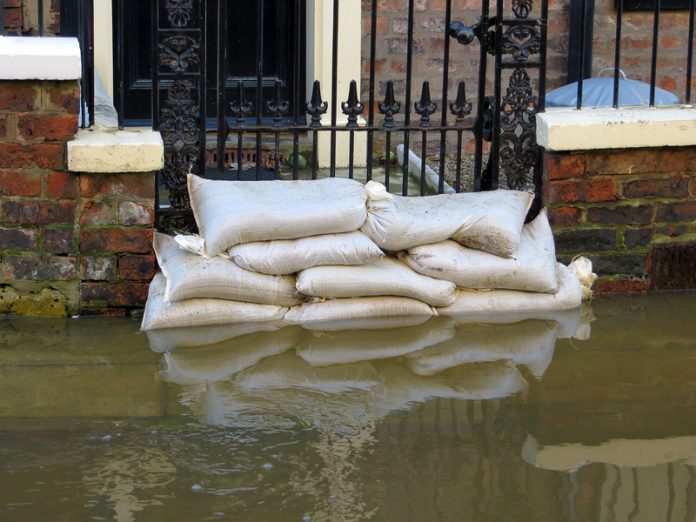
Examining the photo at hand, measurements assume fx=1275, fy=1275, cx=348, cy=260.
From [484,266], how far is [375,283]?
0.45 meters

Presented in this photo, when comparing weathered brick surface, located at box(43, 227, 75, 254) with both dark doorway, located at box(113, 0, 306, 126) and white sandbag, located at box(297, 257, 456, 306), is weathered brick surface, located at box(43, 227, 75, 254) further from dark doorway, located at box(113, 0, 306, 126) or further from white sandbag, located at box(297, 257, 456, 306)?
dark doorway, located at box(113, 0, 306, 126)

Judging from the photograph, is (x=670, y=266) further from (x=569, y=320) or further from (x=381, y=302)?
(x=381, y=302)

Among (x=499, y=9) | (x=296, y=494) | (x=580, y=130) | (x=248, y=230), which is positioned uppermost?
(x=499, y=9)

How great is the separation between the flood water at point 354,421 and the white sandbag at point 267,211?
37 centimetres

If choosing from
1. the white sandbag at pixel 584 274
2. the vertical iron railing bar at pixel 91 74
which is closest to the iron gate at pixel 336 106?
the vertical iron railing bar at pixel 91 74

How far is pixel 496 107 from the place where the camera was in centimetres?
545

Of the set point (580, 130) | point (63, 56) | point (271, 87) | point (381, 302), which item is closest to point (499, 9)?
point (580, 130)

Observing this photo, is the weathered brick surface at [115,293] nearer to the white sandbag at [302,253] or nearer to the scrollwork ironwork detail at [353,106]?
the white sandbag at [302,253]

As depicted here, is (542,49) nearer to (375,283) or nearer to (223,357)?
(375,283)

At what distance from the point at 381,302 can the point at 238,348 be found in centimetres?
63

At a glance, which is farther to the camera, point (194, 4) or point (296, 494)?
point (194, 4)

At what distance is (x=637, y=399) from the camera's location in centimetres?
422

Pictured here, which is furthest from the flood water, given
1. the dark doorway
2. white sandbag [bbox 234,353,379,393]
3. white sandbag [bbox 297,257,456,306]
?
the dark doorway

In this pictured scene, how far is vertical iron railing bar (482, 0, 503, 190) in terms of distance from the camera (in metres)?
5.39
